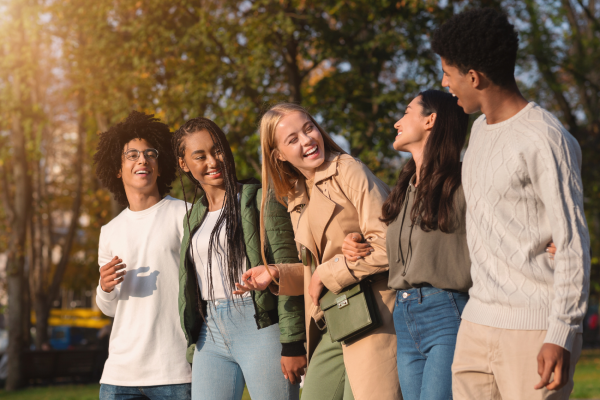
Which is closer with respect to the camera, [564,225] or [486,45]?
[564,225]

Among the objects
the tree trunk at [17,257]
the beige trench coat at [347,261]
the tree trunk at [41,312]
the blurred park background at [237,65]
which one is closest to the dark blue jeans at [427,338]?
the beige trench coat at [347,261]

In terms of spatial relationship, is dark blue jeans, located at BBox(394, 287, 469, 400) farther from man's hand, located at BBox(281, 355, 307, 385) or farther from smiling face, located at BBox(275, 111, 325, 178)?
smiling face, located at BBox(275, 111, 325, 178)

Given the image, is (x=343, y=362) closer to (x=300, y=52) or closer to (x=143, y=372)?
(x=143, y=372)

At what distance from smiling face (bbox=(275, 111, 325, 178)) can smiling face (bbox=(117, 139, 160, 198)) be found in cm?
103

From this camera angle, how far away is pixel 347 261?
2865 millimetres

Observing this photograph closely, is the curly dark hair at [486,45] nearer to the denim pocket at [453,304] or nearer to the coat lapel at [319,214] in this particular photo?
the denim pocket at [453,304]

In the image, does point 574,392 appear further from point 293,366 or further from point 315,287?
point 315,287

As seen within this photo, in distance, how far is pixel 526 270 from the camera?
2096mm

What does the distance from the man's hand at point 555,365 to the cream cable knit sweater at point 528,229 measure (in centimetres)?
2

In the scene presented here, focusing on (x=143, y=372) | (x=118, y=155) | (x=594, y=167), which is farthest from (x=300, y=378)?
(x=594, y=167)

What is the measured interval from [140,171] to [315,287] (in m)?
1.50

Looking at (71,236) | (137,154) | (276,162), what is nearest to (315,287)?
(276,162)

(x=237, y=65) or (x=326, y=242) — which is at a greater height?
(x=237, y=65)

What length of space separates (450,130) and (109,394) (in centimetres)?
235
